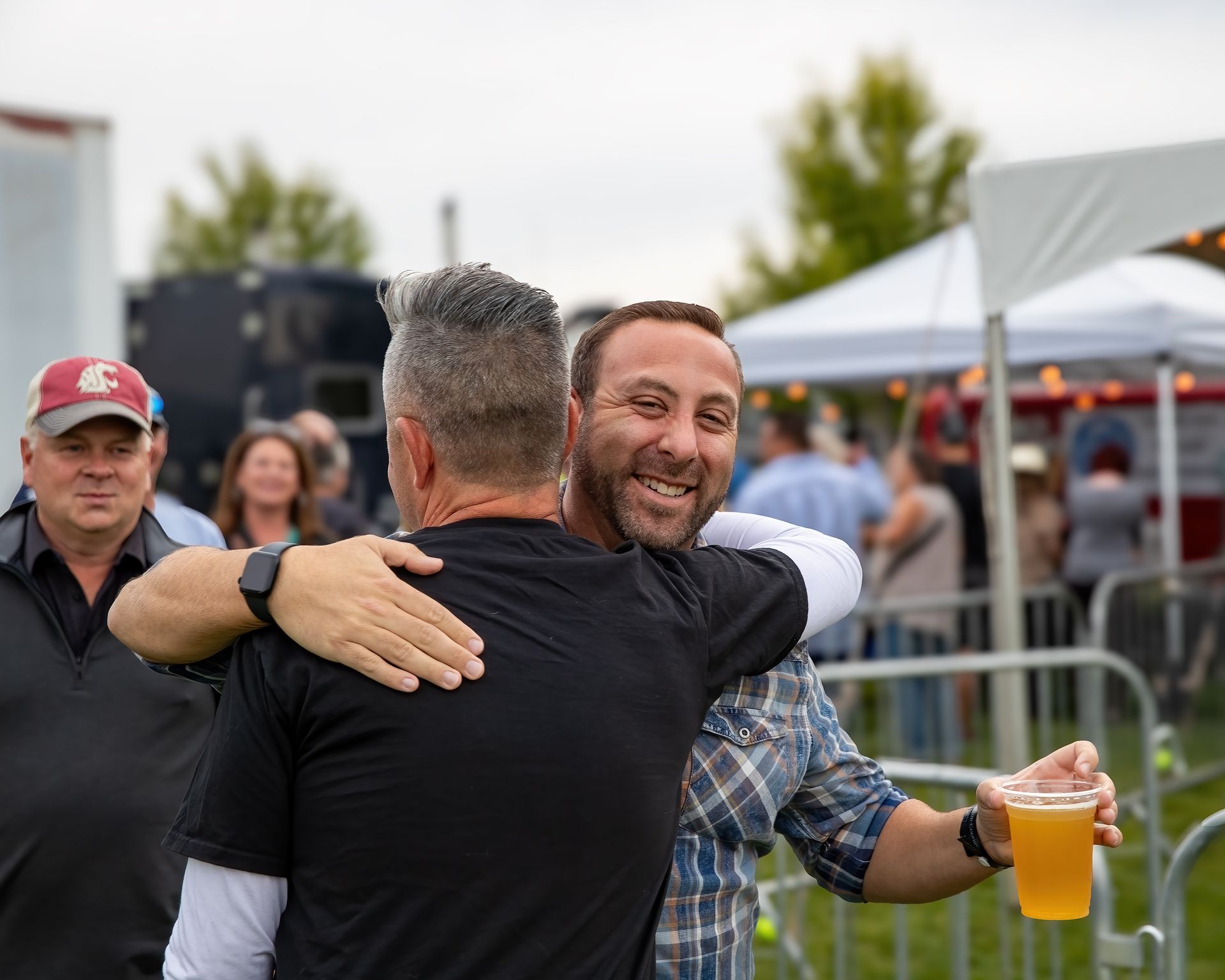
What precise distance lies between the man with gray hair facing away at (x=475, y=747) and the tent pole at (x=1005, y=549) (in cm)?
412

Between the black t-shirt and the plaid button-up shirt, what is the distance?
31 cm

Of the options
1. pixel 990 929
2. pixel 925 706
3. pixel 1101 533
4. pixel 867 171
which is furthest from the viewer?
pixel 867 171

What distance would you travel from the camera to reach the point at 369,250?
31359 millimetres

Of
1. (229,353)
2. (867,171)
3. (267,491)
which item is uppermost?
(867,171)

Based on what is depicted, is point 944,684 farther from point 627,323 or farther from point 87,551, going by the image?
point 627,323

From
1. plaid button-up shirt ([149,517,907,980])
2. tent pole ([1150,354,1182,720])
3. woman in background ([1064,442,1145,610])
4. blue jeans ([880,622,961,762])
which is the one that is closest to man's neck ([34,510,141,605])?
plaid button-up shirt ([149,517,907,980])

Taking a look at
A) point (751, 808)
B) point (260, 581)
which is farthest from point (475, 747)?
point (751, 808)

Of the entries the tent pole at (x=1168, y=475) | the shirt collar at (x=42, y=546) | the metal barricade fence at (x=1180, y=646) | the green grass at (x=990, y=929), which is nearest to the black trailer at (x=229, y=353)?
the metal barricade fence at (x=1180, y=646)

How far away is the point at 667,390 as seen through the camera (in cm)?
218

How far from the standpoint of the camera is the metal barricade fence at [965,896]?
3668 mm

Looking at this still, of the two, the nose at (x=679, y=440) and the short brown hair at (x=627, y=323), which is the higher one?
the short brown hair at (x=627, y=323)

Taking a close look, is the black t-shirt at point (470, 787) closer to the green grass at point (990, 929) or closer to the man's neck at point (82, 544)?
the man's neck at point (82, 544)

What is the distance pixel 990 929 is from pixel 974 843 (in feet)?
13.1

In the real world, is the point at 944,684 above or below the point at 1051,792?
below
